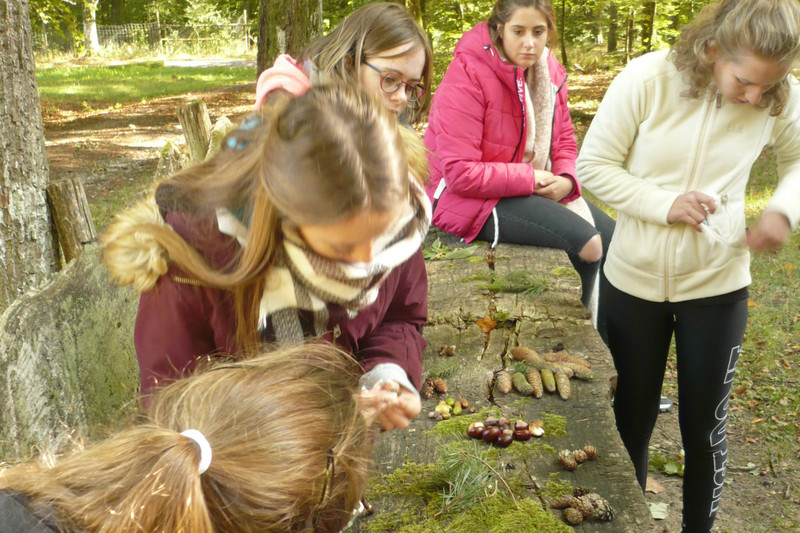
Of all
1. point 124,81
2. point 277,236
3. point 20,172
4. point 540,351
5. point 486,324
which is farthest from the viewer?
point 124,81

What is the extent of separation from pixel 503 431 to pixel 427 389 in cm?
35

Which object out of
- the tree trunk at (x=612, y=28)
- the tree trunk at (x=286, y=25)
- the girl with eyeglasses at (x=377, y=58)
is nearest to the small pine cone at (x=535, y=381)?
the girl with eyeglasses at (x=377, y=58)

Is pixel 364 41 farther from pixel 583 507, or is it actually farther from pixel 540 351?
pixel 583 507

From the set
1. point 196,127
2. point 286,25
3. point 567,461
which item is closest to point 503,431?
point 567,461

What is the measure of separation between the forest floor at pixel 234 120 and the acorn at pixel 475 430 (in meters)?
1.11

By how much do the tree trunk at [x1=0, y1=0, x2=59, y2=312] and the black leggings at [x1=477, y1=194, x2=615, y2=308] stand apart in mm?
2013

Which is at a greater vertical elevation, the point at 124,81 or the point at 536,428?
the point at 124,81

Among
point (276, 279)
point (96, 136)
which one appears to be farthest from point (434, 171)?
point (96, 136)

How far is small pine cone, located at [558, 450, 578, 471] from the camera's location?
1906 mm

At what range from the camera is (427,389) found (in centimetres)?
231

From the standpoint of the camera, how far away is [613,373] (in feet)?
7.85

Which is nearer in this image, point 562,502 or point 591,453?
point 562,502

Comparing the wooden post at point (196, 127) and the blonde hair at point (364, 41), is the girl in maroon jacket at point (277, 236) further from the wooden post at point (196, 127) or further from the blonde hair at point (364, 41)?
the wooden post at point (196, 127)

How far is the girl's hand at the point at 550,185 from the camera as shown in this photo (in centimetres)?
359
